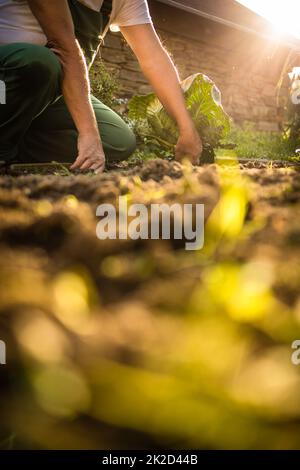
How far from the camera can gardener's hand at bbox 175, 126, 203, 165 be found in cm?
276

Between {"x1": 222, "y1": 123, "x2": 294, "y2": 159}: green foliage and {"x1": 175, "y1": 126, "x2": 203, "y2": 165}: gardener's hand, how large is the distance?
5825 millimetres

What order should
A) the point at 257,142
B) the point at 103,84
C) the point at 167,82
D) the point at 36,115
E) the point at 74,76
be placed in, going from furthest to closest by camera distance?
the point at 257,142
the point at 103,84
the point at 167,82
the point at 36,115
the point at 74,76

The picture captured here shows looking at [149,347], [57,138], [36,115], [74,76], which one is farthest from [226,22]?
[149,347]

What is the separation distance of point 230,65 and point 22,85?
9952 millimetres

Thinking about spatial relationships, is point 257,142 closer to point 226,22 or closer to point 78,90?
point 226,22

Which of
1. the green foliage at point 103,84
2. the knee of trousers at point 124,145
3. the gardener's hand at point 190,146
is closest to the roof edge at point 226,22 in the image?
the green foliage at point 103,84

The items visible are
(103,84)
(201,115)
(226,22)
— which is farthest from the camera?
(226,22)

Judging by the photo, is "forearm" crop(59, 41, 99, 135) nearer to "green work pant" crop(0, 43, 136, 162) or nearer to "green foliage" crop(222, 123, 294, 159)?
"green work pant" crop(0, 43, 136, 162)

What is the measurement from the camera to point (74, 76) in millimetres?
2217

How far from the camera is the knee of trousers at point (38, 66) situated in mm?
2343

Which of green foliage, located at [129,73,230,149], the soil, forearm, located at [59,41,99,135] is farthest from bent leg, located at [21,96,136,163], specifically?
the soil

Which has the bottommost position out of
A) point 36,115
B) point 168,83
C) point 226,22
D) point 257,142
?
point 36,115

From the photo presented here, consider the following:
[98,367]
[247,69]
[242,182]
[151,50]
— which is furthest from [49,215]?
[247,69]
